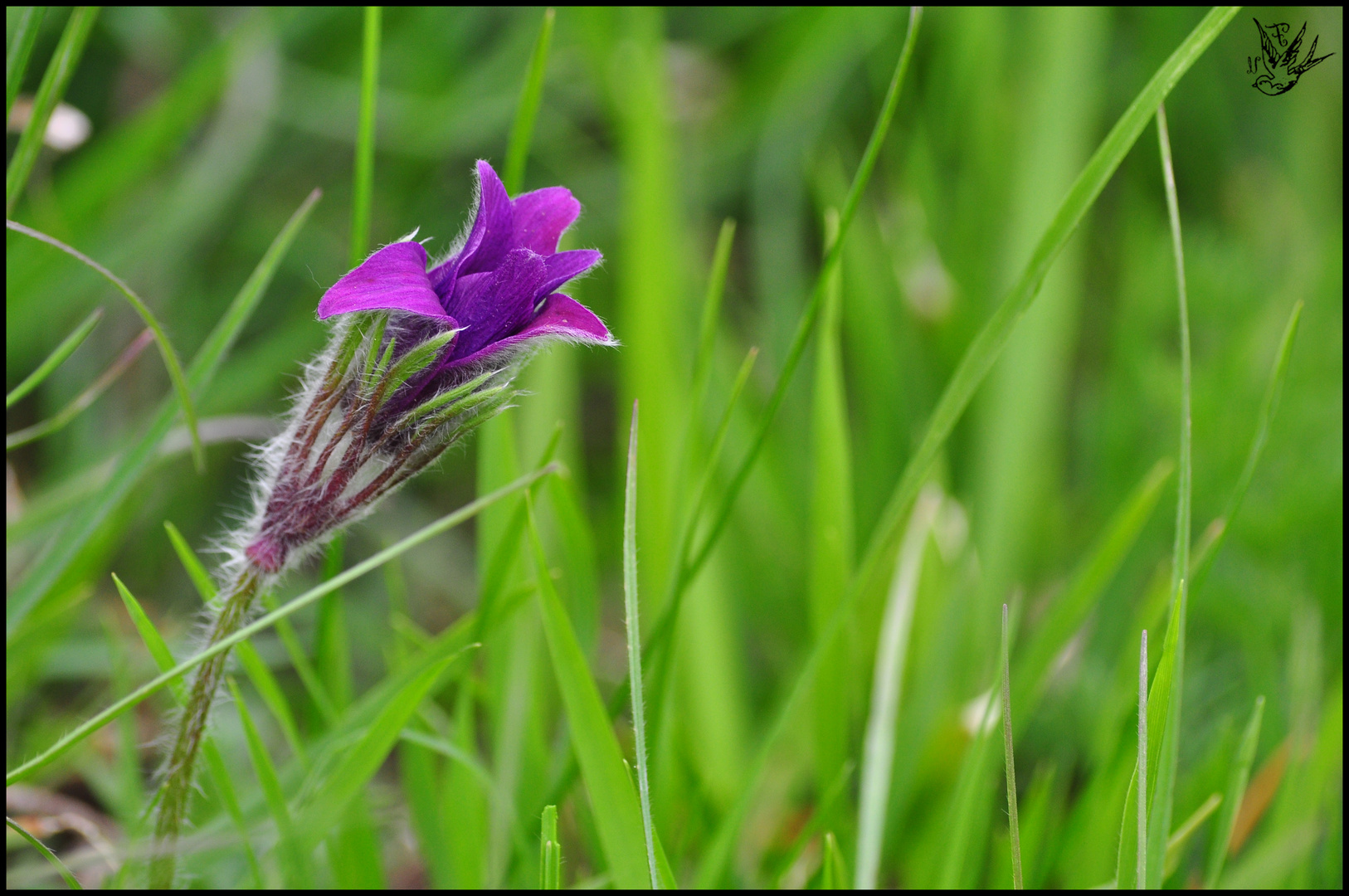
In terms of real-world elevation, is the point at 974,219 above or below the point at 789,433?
above

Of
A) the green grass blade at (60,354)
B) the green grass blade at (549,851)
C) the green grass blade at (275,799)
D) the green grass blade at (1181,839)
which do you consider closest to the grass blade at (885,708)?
the green grass blade at (1181,839)

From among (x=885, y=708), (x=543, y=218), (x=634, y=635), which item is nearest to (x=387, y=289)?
(x=543, y=218)

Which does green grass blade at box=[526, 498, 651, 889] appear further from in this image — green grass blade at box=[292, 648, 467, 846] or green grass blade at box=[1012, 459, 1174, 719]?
green grass blade at box=[1012, 459, 1174, 719]

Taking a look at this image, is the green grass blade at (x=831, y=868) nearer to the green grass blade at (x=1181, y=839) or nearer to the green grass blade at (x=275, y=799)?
the green grass blade at (x=1181, y=839)

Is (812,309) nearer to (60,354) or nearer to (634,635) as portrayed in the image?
(634,635)

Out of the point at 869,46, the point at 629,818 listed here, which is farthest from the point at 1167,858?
the point at 869,46

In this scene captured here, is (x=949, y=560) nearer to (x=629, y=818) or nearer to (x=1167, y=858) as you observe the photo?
(x=1167, y=858)

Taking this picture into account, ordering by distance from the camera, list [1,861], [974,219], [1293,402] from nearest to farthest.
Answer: [1,861] < [1293,402] < [974,219]
